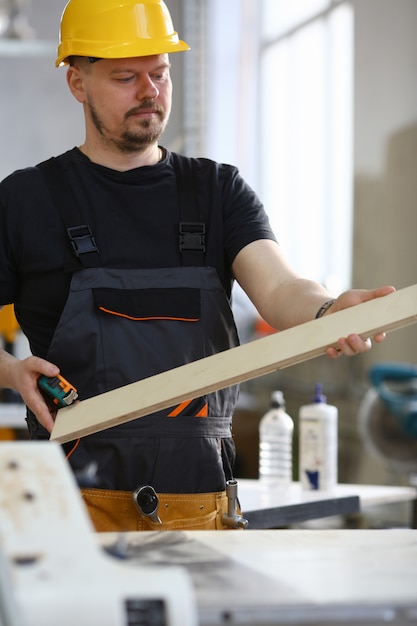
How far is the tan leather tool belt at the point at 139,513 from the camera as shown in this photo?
206 cm

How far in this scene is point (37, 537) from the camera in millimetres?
1243

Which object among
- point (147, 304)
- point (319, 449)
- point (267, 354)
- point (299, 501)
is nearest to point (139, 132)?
point (147, 304)

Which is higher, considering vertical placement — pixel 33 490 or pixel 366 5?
pixel 366 5

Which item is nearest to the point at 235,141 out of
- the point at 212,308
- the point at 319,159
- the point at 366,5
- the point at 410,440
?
the point at 319,159

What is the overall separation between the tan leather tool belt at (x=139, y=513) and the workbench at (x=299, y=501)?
50cm

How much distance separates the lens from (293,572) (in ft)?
4.69

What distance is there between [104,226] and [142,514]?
1.96 feet

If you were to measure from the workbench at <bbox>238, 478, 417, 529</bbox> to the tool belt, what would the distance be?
1.61ft

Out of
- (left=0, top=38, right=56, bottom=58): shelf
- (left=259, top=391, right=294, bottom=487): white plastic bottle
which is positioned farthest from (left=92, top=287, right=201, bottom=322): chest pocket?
(left=0, top=38, right=56, bottom=58): shelf

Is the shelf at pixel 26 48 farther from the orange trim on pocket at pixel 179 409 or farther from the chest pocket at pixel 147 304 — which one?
the orange trim on pocket at pixel 179 409

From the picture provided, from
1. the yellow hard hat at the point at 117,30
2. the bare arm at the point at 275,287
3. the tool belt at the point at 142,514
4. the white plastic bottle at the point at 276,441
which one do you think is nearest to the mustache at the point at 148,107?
the yellow hard hat at the point at 117,30

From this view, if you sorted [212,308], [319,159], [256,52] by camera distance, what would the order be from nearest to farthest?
[212,308], [319,159], [256,52]

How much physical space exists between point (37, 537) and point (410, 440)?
154 inches

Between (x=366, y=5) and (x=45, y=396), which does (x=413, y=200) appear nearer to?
(x=366, y=5)
